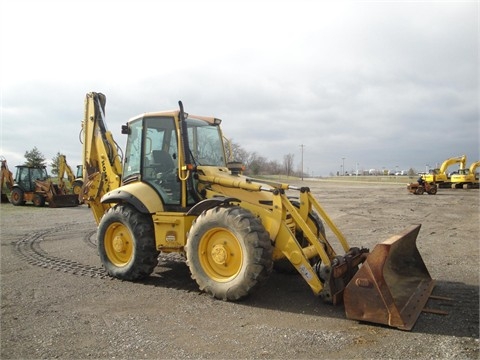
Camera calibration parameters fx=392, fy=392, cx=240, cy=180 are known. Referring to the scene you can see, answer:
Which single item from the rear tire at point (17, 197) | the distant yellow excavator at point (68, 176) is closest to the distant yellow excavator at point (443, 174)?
the distant yellow excavator at point (68, 176)

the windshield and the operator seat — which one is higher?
the windshield

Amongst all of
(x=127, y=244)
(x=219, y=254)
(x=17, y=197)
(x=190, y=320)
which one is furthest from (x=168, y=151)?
(x=17, y=197)

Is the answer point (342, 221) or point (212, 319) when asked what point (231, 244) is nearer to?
point (212, 319)

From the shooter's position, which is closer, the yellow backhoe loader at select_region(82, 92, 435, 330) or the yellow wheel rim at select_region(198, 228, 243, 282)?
the yellow backhoe loader at select_region(82, 92, 435, 330)

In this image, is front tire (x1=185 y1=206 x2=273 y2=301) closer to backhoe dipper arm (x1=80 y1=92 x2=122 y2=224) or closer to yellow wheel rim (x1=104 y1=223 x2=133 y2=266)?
yellow wheel rim (x1=104 y1=223 x2=133 y2=266)

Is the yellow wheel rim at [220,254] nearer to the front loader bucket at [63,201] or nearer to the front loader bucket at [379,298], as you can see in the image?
the front loader bucket at [379,298]

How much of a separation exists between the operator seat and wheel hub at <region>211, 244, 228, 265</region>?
1714 millimetres

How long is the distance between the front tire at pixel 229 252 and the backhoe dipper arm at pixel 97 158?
2.94m

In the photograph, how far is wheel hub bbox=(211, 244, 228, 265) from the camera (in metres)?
5.41

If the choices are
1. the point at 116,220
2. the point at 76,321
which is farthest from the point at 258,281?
the point at 116,220

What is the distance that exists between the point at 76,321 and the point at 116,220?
212 centimetres

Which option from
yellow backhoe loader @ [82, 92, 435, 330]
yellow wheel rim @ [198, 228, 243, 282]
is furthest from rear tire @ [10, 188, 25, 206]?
yellow wheel rim @ [198, 228, 243, 282]

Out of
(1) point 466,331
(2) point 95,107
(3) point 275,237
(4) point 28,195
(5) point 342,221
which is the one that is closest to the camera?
(1) point 466,331

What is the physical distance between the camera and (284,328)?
4543 millimetres
